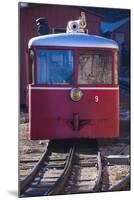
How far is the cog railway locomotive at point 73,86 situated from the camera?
11.1 ft

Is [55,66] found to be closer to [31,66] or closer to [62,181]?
[31,66]

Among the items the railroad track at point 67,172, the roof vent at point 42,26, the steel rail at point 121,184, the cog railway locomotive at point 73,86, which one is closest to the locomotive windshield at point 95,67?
the cog railway locomotive at point 73,86

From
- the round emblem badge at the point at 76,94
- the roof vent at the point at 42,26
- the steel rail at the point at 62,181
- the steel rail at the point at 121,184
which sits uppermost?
the roof vent at the point at 42,26

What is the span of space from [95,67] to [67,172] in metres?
0.78

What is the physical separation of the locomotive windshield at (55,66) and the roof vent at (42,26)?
126 millimetres

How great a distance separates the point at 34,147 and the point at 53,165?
0.60 feet

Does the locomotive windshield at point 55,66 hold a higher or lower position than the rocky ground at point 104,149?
higher

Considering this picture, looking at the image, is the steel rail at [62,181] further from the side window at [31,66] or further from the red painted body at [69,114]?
the side window at [31,66]

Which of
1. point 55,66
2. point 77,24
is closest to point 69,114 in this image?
point 55,66

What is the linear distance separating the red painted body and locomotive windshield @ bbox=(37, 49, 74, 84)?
3.3 inches

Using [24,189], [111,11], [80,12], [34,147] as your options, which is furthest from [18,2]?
[24,189]

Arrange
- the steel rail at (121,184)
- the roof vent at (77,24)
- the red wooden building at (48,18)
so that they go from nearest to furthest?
the red wooden building at (48,18) < the roof vent at (77,24) < the steel rail at (121,184)

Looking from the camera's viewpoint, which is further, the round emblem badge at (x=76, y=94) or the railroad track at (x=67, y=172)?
the round emblem badge at (x=76, y=94)

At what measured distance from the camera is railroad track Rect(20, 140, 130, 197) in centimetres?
334
